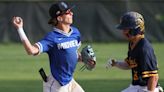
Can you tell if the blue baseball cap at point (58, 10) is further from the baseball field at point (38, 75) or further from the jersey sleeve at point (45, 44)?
the baseball field at point (38, 75)

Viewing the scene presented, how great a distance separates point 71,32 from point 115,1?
60.3 ft

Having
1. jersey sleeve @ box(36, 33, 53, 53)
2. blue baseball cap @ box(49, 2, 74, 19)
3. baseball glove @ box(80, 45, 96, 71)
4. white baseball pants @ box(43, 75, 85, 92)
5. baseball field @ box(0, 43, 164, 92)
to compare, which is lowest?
baseball field @ box(0, 43, 164, 92)

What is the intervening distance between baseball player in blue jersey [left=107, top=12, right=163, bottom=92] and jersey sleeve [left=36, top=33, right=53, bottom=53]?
3.46 feet

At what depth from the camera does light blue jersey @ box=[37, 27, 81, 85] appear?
8203 mm

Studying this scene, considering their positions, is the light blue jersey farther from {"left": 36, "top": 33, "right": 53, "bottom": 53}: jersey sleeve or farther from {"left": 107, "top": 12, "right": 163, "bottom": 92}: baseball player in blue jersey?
{"left": 107, "top": 12, "right": 163, "bottom": 92}: baseball player in blue jersey

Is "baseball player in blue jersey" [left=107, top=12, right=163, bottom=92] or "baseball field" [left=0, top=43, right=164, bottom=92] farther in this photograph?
"baseball field" [left=0, top=43, right=164, bottom=92]

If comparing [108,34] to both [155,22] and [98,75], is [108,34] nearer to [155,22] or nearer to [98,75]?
[155,22]

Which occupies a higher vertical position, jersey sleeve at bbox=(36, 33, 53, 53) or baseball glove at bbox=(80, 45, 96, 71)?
jersey sleeve at bbox=(36, 33, 53, 53)

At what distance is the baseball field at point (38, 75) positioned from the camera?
41.2 feet

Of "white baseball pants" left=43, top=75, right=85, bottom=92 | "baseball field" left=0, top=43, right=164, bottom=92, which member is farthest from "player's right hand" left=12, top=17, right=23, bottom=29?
"baseball field" left=0, top=43, right=164, bottom=92

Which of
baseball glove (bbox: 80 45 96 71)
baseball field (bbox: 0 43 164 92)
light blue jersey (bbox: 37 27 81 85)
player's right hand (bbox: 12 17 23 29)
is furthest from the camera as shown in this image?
baseball field (bbox: 0 43 164 92)

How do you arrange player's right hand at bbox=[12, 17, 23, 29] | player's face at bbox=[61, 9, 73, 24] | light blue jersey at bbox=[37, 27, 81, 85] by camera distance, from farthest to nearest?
player's face at bbox=[61, 9, 73, 24] → light blue jersey at bbox=[37, 27, 81, 85] → player's right hand at bbox=[12, 17, 23, 29]

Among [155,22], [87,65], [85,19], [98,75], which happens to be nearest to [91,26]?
[85,19]

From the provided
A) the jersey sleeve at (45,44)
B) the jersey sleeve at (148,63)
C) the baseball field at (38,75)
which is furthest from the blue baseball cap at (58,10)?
the baseball field at (38,75)
